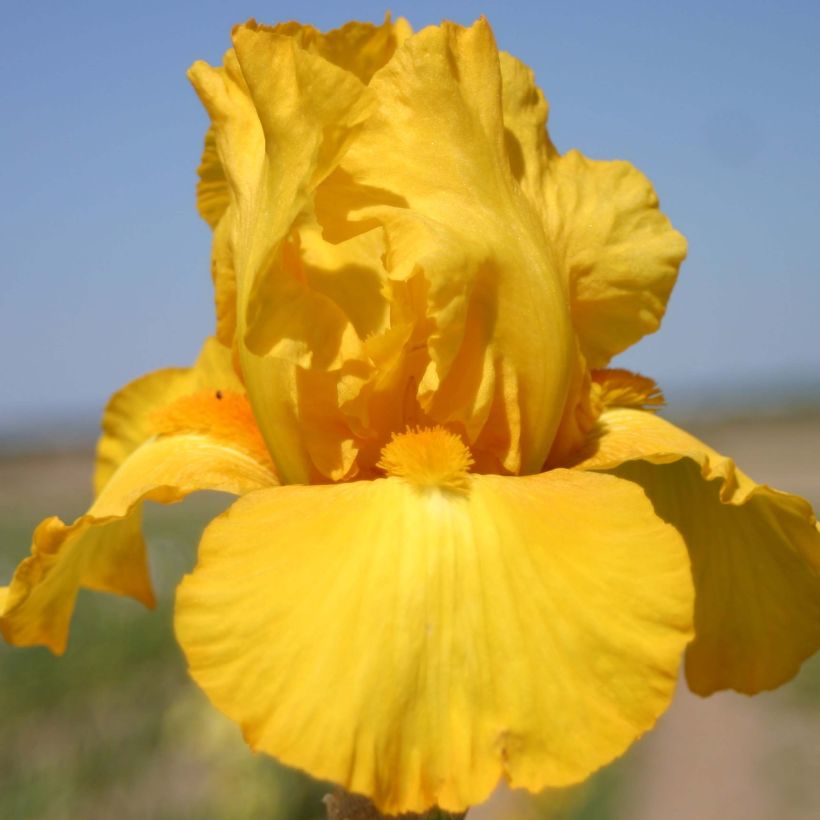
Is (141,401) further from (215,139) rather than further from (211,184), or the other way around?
(215,139)

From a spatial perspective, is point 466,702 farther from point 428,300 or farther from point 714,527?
point 714,527

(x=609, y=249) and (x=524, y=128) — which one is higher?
(x=524, y=128)

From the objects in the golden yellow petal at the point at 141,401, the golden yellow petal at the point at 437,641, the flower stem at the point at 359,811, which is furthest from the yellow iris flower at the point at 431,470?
the flower stem at the point at 359,811

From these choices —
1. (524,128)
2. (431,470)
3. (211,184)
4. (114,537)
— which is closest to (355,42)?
(524,128)

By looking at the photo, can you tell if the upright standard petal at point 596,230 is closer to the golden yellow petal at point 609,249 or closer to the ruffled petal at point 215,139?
the golden yellow petal at point 609,249

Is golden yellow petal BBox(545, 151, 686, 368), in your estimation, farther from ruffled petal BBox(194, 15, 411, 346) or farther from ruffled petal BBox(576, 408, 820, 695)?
ruffled petal BBox(194, 15, 411, 346)
